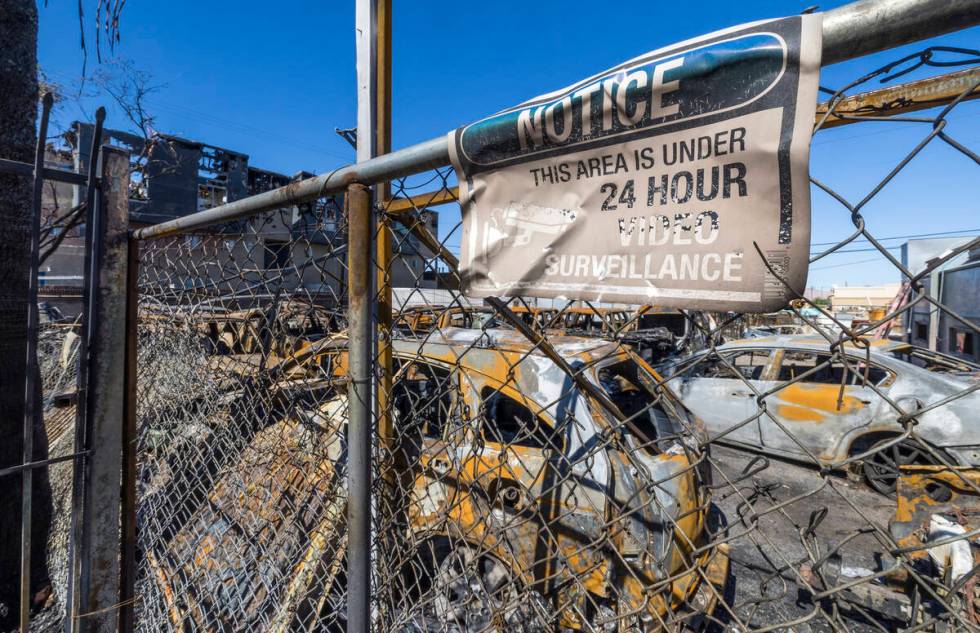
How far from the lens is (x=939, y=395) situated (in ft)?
13.1

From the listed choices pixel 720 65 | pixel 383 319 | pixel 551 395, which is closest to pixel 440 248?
pixel 383 319

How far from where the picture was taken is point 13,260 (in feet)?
8.30

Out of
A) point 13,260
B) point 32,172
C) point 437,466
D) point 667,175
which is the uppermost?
point 32,172

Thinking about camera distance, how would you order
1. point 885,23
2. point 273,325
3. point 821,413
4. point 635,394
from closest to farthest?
1. point 885,23
2. point 273,325
3. point 635,394
4. point 821,413

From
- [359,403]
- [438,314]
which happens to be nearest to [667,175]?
[359,403]

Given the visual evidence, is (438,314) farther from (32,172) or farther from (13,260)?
(13,260)

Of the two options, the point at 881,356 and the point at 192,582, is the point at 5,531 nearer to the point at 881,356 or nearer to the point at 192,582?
the point at 192,582

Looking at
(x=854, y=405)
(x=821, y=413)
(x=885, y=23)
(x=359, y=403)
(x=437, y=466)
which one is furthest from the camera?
(x=821, y=413)

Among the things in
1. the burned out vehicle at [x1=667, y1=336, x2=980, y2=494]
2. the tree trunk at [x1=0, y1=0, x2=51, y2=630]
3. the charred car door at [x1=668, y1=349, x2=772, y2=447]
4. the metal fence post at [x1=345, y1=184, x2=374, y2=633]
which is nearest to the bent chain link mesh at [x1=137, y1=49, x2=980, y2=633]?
the metal fence post at [x1=345, y1=184, x2=374, y2=633]

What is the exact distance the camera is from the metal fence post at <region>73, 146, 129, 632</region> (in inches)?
67.6

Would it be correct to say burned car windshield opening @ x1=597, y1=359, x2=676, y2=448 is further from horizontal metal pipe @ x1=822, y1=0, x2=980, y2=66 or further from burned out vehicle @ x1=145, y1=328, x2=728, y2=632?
horizontal metal pipe @ x1=822, y1=0, x2=980, y2=66

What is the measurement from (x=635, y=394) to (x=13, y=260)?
461 cm

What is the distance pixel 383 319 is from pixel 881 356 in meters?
5.53

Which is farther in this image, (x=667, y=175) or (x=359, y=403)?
(x=359, y=403)
